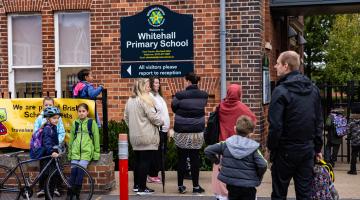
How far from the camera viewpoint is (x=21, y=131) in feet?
30.2

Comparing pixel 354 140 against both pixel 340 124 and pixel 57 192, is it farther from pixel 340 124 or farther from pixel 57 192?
pixel 57 192

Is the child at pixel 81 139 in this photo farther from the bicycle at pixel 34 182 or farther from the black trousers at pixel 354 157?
the black trousers at pixel 354 157

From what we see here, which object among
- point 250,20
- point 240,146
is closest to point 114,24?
point 250,20

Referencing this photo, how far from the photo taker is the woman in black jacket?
8562 millimetres

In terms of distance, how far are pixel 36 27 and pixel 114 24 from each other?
1.75 m

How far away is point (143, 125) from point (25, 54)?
4888 millimetres

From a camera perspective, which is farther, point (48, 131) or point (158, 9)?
point (158, 9)

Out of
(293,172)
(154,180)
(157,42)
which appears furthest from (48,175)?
(157,42)

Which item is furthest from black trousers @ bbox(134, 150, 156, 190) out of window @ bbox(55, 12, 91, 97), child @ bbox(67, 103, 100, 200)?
window @ bbox(55, 12, 91, 97)

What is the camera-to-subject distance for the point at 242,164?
19.2ft

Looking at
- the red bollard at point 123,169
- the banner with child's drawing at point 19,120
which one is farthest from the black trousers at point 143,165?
Result: the red bollard at point 123,169

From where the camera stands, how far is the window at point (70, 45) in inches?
473

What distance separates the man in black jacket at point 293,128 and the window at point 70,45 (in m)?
6.80

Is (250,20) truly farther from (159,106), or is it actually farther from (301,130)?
(301,130)
